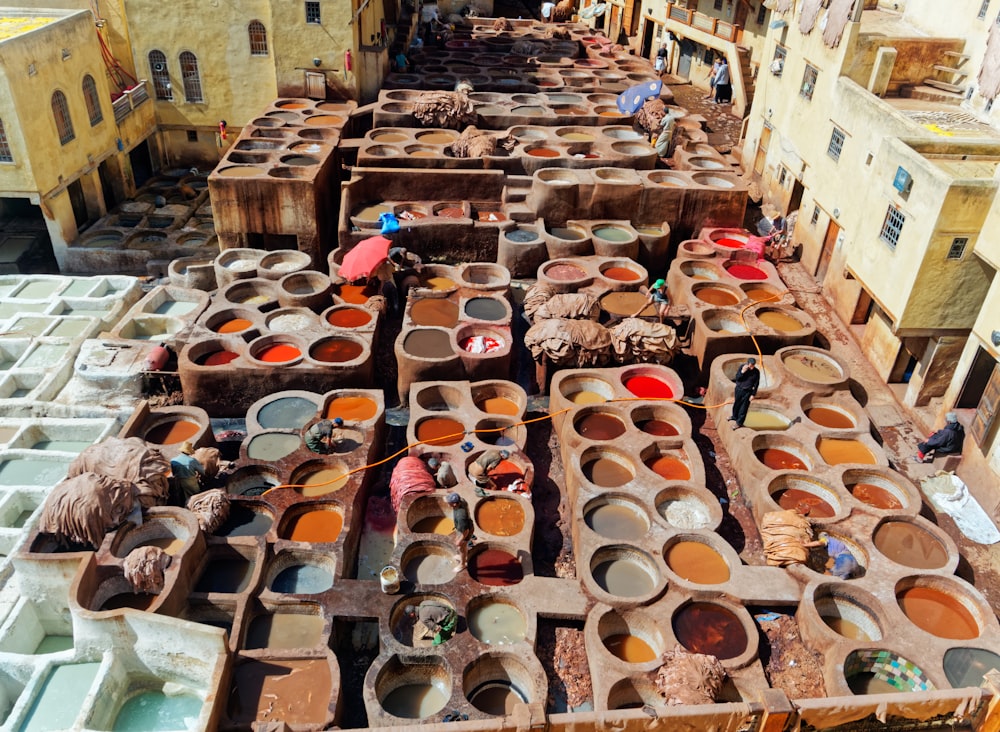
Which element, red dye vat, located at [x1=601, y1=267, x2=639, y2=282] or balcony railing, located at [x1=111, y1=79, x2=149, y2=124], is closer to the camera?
red dye vat, located at [x1=601, y1=267, x2=639, y2=282]

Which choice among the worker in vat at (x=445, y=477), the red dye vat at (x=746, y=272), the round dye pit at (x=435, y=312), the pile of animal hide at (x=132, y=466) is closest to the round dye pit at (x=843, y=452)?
the red dye vat at (x=746, y=272)

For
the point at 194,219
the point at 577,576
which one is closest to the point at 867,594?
the point at 577,576

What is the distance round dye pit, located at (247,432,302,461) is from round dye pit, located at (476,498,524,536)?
13.7ft

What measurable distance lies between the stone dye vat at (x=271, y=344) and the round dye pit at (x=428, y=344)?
959 millimetres

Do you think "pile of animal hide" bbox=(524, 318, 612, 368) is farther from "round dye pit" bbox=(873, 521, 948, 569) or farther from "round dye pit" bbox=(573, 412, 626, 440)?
"round dye pit" bbox=(873, 521, 948, 569)

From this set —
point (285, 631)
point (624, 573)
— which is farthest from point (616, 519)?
point (285, 631)

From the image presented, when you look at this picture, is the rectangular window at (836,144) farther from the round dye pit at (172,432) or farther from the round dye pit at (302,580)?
the round dye pit at (172,432)

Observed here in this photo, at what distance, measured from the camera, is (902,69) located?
74.6ft

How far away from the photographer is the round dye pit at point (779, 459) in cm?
1639

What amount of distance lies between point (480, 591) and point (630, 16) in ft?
128

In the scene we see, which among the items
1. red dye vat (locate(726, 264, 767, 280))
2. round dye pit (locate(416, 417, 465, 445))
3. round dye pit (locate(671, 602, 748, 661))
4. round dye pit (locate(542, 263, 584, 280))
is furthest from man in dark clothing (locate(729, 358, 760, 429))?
round dye pit (locate(542, 263, 584, 280))

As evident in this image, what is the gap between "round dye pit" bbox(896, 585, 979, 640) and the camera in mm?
12945

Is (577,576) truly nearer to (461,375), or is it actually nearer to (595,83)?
(461,375)

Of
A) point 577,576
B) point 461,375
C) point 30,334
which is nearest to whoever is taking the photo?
point 577,576
